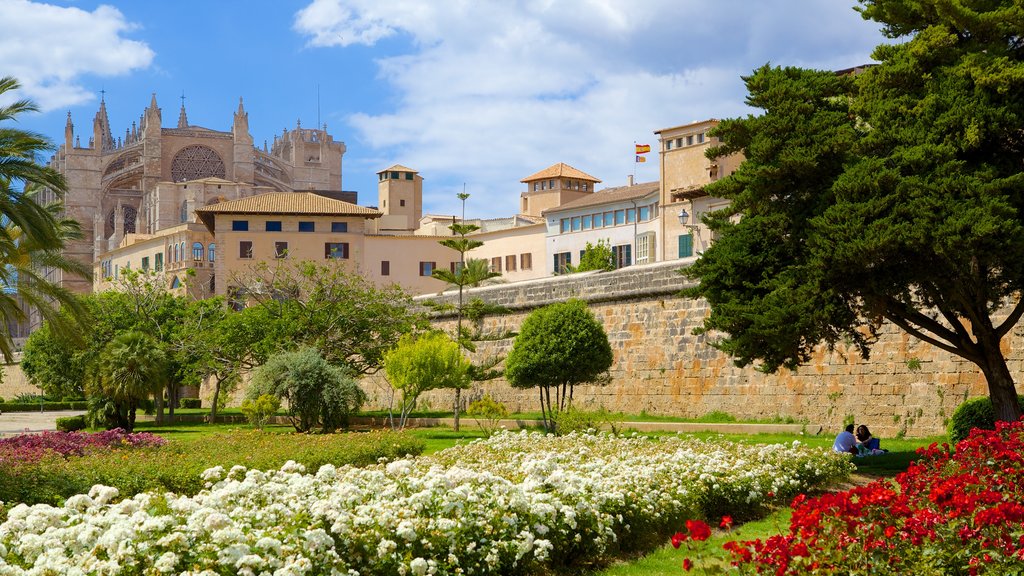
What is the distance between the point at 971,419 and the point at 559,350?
11171 mm

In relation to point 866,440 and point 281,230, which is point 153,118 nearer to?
point 281,230

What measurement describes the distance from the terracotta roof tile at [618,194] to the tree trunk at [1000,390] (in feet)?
133

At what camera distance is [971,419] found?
16.7 meters

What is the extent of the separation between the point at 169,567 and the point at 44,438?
50.1ft

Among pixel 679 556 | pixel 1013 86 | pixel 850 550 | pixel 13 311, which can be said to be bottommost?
pixel 679 556

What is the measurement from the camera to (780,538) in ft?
19.4

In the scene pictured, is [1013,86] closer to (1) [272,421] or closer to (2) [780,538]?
(2) [780,538]

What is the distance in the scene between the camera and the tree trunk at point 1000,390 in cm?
1612

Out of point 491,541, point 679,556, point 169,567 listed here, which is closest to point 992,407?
point 679,556

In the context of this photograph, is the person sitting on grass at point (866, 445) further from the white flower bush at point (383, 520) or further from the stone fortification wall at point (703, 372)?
the white flower bush at point (383, 520)

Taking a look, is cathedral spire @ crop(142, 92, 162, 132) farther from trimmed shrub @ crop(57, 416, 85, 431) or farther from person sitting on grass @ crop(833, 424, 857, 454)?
person sitting on grass @ crop(833, 424, 857, 454)

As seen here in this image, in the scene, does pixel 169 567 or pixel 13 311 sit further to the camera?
pixel 13 311

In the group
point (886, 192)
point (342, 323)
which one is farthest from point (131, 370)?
point (886, 192)

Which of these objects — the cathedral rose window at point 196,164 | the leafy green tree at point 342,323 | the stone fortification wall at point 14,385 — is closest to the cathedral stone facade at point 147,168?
the cathedral rose window at point 196,164
